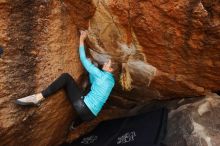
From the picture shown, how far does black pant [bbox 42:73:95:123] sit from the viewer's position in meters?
5.25

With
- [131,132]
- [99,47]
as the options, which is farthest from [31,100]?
[131,132]

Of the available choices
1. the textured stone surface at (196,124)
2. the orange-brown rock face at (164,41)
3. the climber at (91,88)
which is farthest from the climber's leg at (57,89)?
the textured stone surface at (196,124)

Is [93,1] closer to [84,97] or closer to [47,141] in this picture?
[84,97]

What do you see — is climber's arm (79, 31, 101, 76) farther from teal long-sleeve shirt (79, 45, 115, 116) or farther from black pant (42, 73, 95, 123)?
black pant (42, 73, 95, 123)

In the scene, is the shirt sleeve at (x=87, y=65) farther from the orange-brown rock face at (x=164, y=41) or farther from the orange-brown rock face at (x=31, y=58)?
the orange-brown rock face at (x=164, y=41)

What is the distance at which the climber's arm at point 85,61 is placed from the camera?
18.0 feet

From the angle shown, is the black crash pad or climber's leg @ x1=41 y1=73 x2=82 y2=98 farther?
the black crash pad

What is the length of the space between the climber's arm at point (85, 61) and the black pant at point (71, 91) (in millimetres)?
298

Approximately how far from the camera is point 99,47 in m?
5.61

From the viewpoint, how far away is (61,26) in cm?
526

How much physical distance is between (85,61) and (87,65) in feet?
0.22

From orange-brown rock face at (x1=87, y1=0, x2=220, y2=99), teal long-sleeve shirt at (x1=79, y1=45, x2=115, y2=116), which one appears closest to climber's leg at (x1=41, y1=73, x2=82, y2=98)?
teal long-sleeve shirt at (x1=79, y1=45, x2=115, y2=116)

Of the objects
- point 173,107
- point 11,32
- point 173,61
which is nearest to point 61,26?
point 11,32

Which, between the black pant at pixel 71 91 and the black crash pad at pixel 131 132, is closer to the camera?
the black pant at pixel 71 91
